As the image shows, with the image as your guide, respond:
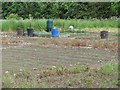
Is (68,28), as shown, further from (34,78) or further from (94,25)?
(34,78)

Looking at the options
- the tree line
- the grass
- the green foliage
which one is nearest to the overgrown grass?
the tree line

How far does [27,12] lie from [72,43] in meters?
12.4

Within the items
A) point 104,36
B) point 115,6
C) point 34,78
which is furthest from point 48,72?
point 115,6

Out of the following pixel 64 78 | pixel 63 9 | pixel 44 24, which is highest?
pixel 64 78

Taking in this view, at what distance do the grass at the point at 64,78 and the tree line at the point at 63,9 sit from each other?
47.3 ft

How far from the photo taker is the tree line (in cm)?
2012

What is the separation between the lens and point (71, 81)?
4.28m

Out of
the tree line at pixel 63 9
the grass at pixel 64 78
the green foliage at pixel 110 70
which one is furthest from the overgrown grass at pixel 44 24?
the green foliage at pixel 110 70

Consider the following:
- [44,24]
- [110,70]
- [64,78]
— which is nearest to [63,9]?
[44,24]

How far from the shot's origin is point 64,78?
14.9ft

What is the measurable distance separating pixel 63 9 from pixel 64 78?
1687 cm

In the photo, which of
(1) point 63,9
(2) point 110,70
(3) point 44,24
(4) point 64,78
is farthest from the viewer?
(1) point 63,9

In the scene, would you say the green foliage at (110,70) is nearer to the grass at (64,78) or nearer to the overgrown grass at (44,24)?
the grass at (64,78)

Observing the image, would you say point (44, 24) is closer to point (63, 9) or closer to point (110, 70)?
point (63, 9)
